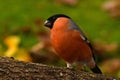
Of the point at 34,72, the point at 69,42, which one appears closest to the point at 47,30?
the point at 69,42

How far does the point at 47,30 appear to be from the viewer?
309 inches

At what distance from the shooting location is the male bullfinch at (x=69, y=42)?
5004 millimetres

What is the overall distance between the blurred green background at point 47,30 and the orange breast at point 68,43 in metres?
1.72

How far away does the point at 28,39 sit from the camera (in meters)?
7.81

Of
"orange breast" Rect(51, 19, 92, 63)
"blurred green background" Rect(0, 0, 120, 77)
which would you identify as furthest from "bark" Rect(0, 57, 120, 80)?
"blurred green background" Rect(0, 0, 120, 77)

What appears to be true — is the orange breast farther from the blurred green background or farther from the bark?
the blurred green background

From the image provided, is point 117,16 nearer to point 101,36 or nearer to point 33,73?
→ point 101,36

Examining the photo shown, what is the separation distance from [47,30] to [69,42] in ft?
9.32

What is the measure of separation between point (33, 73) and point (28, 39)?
3.25 meters

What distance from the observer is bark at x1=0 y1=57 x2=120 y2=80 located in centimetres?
451

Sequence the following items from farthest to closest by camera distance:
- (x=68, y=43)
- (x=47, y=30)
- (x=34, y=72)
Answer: (x=47, y=30), (x=68, y=43), (x=34, y=72)

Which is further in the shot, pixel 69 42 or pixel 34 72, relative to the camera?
pixel 69 42

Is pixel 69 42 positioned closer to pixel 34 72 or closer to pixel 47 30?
pixel 34 72

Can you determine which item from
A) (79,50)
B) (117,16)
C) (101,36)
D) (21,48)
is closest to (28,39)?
(21,48)
